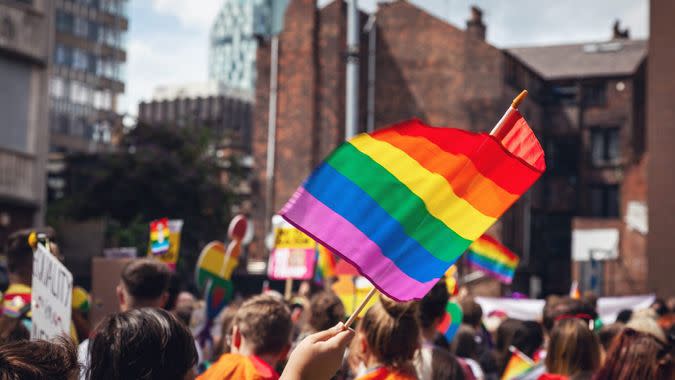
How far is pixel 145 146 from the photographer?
42625 millimetres

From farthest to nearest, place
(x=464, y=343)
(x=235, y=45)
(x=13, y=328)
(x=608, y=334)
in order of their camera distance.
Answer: (x=235, y=45) → (x=464, y=343) → (x=608, y=334) → (x=13, y=328)

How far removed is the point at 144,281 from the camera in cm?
535

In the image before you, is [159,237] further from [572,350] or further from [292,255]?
[572,350]

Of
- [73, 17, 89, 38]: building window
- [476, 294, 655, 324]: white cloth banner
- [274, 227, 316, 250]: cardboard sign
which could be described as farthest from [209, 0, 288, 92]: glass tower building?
[274, 227, 316, 250]: cardboard sign

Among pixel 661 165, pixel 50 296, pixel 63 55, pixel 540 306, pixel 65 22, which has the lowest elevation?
pixel 540 306

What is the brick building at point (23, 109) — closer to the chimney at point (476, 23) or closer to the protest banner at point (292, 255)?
the protest banner at point (292, 255)

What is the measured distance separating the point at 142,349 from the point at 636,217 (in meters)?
47.8

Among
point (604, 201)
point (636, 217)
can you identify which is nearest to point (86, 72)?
point (604, 201)

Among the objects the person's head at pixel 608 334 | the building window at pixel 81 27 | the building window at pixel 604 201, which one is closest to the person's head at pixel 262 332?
the person's head at pixel 608 334

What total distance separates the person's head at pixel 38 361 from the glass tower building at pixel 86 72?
80945 millimetres

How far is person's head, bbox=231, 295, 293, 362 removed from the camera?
16.2 feet

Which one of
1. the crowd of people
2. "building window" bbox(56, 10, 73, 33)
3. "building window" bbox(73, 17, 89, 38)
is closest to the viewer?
the crowd of people

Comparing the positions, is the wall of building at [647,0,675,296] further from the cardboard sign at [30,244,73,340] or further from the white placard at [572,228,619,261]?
the white placard at [572,228,619,261]

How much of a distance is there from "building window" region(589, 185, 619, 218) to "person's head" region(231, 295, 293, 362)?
185 ft
